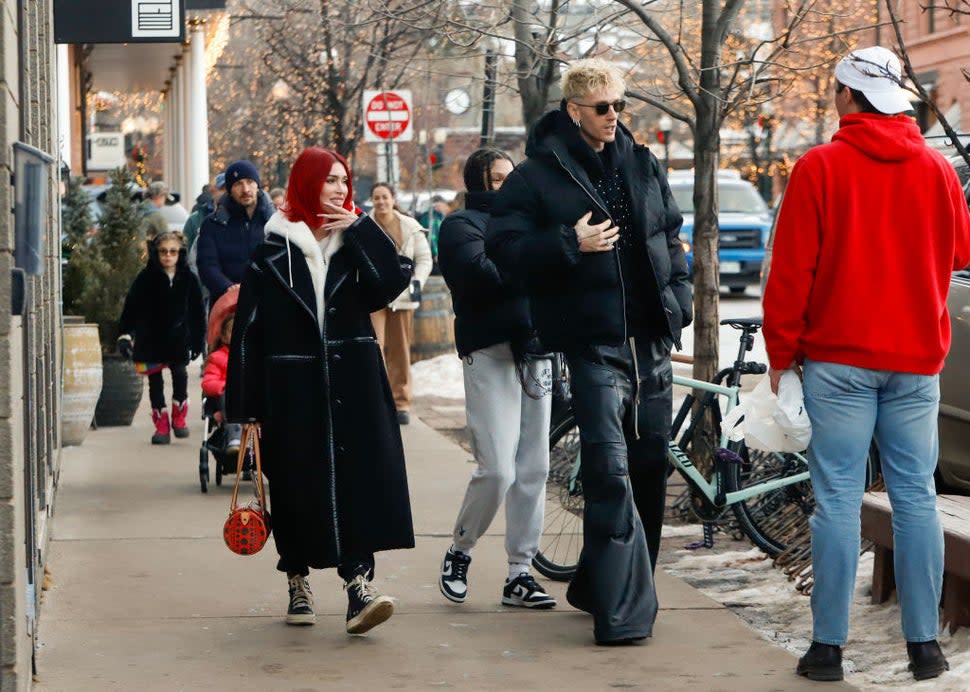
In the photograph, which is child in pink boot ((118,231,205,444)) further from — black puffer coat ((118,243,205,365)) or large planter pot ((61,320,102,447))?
large planter pot ((61,320,102,447))

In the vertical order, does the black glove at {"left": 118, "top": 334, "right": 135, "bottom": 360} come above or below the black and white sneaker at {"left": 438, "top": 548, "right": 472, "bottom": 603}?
above

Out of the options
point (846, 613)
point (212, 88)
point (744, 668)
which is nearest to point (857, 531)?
point (846, 613)

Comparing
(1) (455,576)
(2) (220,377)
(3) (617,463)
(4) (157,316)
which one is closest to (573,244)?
(3) (617,463)

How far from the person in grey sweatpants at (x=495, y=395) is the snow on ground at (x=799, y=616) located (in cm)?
84

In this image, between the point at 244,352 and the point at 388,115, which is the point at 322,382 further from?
the point at 388,115

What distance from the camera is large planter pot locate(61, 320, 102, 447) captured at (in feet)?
37.1

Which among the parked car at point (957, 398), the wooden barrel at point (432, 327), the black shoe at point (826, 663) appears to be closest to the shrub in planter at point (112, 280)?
the wooden barrel at point (432, 327)

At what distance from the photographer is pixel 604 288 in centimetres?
599

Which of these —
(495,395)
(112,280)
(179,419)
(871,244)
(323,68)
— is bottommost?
(179,419)

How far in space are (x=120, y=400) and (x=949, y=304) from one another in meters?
7.00

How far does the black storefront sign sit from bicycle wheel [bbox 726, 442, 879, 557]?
561 centimetres

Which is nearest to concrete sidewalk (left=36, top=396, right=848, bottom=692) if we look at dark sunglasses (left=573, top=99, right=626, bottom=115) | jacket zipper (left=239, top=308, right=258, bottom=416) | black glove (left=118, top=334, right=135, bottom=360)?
jacket zipper (left=239, top=308, right=258, bottom=416)

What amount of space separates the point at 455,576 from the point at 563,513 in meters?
0.97

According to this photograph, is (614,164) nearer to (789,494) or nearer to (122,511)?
(789,494)
